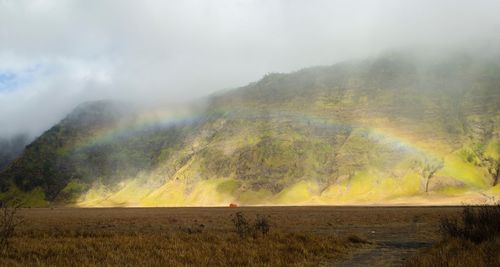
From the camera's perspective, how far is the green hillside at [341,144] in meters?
129

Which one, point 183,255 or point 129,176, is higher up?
point 183,255

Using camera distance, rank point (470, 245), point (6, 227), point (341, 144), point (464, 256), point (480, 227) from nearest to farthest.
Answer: point (464, 256) < point (470, 245) < point (480, 227) < point (6, 227) < point (341, 144)

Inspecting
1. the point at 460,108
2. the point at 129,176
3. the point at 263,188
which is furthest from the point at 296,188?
the point at 129,176

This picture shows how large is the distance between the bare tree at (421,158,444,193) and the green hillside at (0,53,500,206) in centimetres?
28

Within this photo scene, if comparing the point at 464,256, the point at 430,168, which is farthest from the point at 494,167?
the point at 464,256

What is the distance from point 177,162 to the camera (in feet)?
594

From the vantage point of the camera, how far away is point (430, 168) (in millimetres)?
127500

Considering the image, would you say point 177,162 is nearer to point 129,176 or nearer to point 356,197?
point 129,176

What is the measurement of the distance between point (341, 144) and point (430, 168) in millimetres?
31203

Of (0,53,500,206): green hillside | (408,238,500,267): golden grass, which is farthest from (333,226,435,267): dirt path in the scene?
(0,53,500,206): green hillside

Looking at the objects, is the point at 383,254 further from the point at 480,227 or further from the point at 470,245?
the point at 470,245

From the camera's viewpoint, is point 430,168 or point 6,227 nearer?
point 6,227

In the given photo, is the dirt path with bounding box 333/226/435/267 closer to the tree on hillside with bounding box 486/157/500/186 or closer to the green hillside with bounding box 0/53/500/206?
the green hillside with bounding box 0/53/500/206

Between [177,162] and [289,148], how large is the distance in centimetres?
5015
